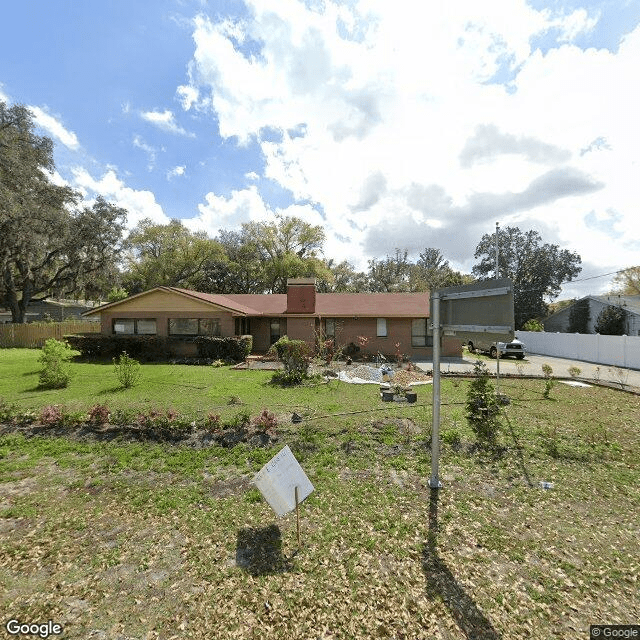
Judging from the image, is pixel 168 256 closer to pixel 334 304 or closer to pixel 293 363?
pixel 334 304

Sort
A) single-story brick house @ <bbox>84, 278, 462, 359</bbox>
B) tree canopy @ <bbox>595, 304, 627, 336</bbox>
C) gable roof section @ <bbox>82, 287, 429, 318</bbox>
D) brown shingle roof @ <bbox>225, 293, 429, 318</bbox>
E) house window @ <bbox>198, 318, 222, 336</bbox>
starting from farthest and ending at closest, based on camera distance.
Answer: tree canopy @ <bbox>595, 304, 627, 336</bbox>
brown shingle roof @ <bbox>225, 293, 429, 318</bbox>
gable roof section @ <bbox>82, 287, 429, 318</bbox>
single-story brick house @ <bbox>84, 278, 462, 359</bbox>
house window @ <bbox>198, 318, 222, 336</bbox>

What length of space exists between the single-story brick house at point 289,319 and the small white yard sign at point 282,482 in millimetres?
17705

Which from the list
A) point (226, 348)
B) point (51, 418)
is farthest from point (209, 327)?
point (51, 418)

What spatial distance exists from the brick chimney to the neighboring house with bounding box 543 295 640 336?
93.5 ft

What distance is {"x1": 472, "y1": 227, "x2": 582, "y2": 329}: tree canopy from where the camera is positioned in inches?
1790

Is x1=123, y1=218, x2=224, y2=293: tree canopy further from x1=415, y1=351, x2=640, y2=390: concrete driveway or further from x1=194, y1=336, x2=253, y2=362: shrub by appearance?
x1=415, y1=351, x2=640, y2=390: concrete driveway

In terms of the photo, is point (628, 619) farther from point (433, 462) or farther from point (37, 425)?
point (37, 425)

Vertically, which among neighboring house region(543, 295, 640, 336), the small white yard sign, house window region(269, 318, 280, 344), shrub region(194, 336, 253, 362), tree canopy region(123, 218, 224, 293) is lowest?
the small white yard sign

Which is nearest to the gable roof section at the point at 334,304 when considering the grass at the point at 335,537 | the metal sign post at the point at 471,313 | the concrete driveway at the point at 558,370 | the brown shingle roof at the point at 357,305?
the brown shingle roof at the point at 357,305

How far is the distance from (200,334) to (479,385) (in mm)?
18610

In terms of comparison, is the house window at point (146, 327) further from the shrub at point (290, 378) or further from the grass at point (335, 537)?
the grass at point (335, 537)

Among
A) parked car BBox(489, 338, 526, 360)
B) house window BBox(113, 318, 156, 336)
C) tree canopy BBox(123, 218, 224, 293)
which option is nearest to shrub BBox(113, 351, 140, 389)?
house window BBox(113, 318, 156, 336)

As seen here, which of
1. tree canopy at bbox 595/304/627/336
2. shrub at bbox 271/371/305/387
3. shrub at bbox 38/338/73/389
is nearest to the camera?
shrub at bbox 38/338/73/389

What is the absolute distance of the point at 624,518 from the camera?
16.1ft
